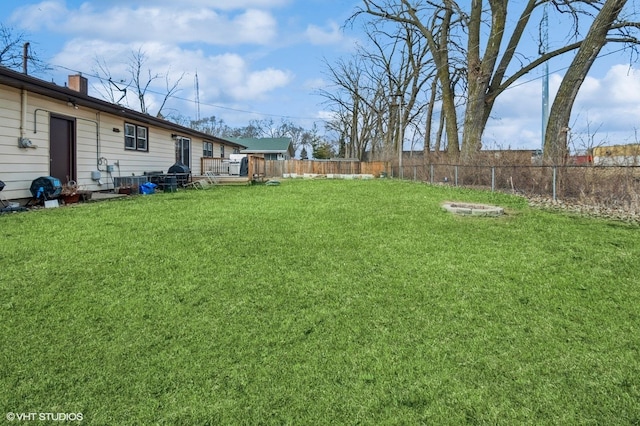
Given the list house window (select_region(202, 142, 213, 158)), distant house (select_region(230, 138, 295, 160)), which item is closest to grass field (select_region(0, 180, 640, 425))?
house window (select_region(202, 142, 213, 158))

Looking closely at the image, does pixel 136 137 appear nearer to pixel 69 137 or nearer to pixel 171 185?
pixel 171 185

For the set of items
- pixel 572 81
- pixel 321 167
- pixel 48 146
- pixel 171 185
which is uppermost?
pixel 572 81

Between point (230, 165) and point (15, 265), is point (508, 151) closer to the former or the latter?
point (15, 265)

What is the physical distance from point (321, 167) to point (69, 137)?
18331 mm

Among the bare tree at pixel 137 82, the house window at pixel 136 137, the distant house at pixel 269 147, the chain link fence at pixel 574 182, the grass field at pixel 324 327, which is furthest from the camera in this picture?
the distant house at pixel 269 147

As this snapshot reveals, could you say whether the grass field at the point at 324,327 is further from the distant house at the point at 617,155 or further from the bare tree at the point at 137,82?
the bare tree at the point at 137,82

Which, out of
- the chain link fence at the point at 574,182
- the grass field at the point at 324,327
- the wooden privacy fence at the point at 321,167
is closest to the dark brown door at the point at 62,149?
the grass field at the point at 324,327

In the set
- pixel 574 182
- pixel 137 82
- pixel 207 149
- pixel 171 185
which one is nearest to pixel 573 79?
pixel 574 182

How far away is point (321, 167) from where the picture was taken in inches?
1054

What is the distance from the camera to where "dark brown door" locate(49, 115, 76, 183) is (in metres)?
9.02

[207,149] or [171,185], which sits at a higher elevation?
[207,149]

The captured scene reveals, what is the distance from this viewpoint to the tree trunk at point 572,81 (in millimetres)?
9203

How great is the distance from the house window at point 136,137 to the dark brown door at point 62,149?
96.8 inches

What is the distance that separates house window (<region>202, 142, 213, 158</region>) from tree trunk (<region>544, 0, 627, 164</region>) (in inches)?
616
